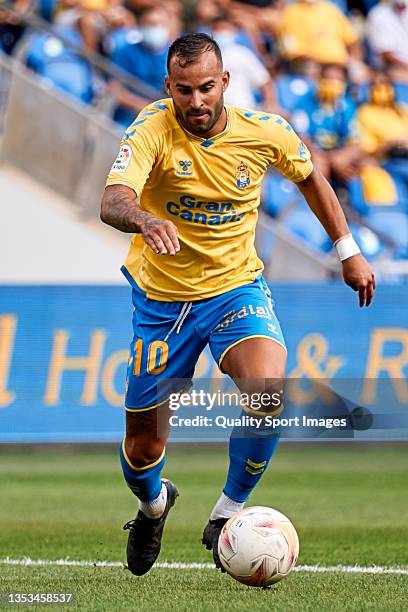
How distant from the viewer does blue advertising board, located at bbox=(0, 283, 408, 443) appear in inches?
409

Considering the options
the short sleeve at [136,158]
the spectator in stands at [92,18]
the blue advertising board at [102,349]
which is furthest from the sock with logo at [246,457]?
the spectator in stands at [92,18]

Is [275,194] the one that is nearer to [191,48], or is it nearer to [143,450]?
[143,450]

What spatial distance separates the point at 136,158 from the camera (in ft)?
16.7

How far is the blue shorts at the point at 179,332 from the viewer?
546 centimetres

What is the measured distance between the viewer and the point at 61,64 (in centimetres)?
1312

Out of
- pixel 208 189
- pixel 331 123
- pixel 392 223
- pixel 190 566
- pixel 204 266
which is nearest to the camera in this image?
pixel 208 189

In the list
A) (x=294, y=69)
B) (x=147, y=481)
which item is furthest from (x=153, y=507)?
(x=294, y=69)

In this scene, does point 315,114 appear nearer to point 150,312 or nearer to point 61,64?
point 61,64

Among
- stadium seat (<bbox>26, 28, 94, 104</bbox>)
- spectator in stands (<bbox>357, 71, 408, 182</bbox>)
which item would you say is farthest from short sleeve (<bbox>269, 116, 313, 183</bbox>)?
spectator in stands (<bbox>357, 71, 408, 182</bbox>)

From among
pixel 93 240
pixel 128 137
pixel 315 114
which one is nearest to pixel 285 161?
pixel 128 137

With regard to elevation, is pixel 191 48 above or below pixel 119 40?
above

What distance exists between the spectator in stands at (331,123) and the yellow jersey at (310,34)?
309 millimetres

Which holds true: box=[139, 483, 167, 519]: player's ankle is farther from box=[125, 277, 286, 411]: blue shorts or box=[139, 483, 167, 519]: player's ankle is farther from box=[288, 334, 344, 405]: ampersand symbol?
box=[288, 334, 344, 405]: ampersand symbol

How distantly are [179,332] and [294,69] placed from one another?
9586mm
